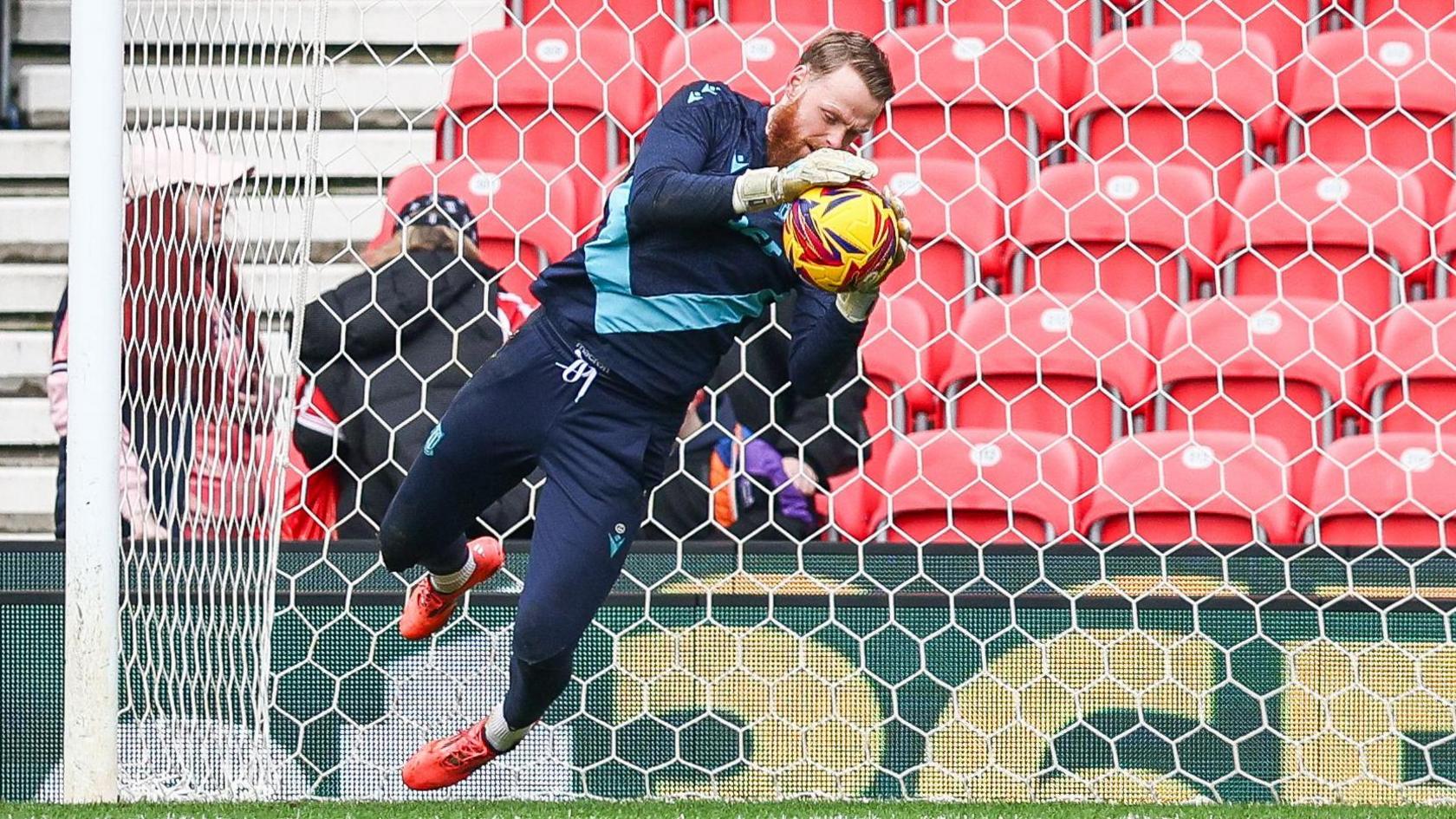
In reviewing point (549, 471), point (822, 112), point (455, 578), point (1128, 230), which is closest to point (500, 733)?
point (455, 578)

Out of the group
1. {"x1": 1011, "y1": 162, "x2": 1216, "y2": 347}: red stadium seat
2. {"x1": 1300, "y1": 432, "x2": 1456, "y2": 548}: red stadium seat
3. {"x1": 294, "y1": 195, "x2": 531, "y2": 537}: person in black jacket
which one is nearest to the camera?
{"x1": 294, "y1": 195, "x2": 531, "y2": 537}: person in black jacket

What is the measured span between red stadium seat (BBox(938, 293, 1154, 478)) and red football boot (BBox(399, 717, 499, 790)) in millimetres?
1777

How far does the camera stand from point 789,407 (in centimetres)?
426

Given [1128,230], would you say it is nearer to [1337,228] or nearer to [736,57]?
[1337,228]

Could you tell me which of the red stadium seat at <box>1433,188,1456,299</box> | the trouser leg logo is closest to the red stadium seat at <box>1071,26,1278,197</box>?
the red stadium seat at <box>1433,188,1456,299</box>

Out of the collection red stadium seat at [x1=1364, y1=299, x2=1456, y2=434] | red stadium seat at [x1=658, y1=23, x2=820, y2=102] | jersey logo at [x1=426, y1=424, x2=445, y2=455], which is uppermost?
red stadium seat at [x1=658, y1=23, x2=820, y2=102]

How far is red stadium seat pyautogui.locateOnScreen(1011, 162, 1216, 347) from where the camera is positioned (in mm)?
4945

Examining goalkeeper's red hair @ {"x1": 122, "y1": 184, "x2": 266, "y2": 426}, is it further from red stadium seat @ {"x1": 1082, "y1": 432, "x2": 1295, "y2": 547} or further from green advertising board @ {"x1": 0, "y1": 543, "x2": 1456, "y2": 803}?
red stadium seat @ {"x1": 1082, "y1": 432, "x2": 1295, "y2": 547}

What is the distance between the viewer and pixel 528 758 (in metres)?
3.92

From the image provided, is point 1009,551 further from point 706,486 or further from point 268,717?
point 268,717

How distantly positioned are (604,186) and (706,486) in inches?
42.6

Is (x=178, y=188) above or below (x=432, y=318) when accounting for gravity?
above

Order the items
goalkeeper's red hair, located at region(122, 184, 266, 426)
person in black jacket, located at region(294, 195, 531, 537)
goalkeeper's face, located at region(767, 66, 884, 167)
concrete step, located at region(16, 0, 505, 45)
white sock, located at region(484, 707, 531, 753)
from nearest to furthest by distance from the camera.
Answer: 1. goalkeeper's face, located at region(767, 66, 884, 167)
2. white sock, located at region(484, 707, 531, 753)
3. goalkeeper's red hair, located at region(122, 184, 266, 426)
4. person in black jacket, located at region(294, 195, 531, 537)
5. concrete step, located at region(16, 0, 505, 45)

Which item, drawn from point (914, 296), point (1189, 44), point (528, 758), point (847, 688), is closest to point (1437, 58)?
point (1189, 44)
